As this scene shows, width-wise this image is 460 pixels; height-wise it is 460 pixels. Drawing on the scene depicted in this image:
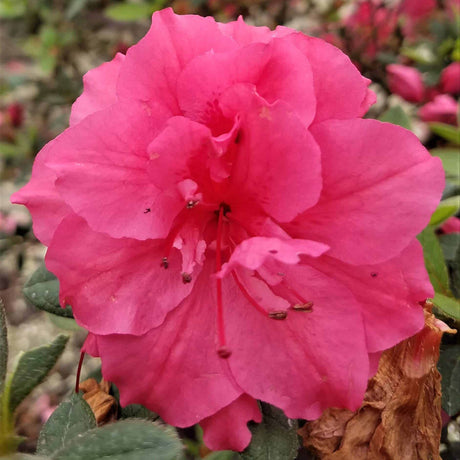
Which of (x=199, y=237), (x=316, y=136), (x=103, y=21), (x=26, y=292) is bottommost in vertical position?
(x=103, y=21)

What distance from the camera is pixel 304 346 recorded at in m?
0.65

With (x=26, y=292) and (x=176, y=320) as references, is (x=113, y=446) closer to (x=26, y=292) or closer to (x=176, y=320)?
(x=176, y=320)

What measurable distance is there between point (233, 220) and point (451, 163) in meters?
0.59

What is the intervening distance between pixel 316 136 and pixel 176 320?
265 mm

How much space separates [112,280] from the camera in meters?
0.67

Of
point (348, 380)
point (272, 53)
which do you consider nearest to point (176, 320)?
point (348, 380)

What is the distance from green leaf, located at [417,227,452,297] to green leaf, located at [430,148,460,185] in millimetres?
236

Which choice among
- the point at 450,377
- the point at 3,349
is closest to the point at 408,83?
the point at 450,377

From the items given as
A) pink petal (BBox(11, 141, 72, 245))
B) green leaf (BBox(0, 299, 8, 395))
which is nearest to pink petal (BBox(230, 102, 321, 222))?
pink petal (BBox(11, 141, 72, 245))

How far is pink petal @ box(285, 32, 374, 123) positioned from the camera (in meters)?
0.65

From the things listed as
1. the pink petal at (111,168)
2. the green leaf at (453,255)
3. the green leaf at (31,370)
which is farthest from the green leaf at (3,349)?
the green leaf at (453,255)

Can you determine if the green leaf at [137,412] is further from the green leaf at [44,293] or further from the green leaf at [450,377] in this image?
the green leaf at [450,377]

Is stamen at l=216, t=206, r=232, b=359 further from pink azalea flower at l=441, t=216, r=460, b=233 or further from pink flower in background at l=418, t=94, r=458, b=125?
pink flower in background at l=418, t=94, r=458, b=125

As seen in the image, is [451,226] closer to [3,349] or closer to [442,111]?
[442,111]
